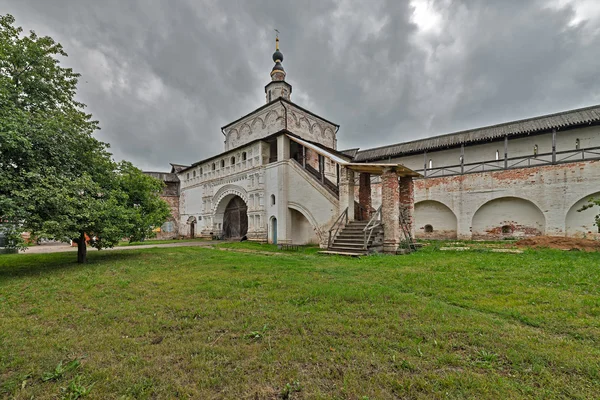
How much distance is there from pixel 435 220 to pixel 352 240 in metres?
11.6

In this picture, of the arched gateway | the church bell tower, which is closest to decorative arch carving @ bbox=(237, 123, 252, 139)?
the church bell tower

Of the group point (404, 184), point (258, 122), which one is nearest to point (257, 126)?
point (258, 122)

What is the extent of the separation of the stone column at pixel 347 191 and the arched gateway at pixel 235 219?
11.0 m

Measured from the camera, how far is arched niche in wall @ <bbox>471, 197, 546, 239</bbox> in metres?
15.4

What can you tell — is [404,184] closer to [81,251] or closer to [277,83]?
[81,251]

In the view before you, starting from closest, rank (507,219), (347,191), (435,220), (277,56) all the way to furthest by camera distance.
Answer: (347,191), (507,219), (435,220), (277,56)

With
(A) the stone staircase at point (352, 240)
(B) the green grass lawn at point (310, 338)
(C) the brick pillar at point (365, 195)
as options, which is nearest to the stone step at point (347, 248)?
(A) the stone staircase at point (352, 240)

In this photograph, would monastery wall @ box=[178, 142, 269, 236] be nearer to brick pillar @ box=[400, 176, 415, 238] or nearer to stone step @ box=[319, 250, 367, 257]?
stone step @ box=[319, 250, 367, 257]

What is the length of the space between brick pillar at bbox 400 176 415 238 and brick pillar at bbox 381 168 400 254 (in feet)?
8.47

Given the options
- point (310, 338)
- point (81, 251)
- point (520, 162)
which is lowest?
point (310, 338)

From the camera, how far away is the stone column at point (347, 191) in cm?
1176

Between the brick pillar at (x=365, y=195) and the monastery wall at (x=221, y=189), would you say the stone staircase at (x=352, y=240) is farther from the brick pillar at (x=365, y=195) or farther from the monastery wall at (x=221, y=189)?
the monastery wall at (x=221, y=189)

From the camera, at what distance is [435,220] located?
18781 millimetres

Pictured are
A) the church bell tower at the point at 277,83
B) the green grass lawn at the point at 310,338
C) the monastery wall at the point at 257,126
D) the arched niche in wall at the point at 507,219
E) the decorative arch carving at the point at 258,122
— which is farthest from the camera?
the church bell tower at the point at 277,83
